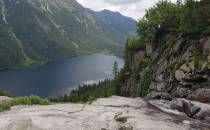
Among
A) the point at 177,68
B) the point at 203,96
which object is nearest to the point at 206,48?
the point at 177,68

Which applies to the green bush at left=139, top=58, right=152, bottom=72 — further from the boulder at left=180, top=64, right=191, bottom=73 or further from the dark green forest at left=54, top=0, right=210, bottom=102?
the boulder at left=180, top=64, right=191, bottom=73

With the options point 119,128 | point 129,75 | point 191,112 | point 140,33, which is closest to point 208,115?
point 191,112

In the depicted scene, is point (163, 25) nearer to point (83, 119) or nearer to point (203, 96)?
point (203, 96)

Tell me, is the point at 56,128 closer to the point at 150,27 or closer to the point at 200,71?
the point at 200,71

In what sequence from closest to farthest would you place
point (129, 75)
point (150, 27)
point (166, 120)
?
point (166, 120)
point (150, 27)
point (129, 75)

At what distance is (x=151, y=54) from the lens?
7288 centimetres

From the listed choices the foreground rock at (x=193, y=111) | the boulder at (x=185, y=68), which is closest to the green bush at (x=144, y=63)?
the boulder at (x=185, y=68)

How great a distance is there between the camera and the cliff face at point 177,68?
39147mm

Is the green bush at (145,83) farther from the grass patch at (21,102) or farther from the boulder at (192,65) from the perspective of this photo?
the grass patch at (21,102)

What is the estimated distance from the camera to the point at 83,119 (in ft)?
64.7

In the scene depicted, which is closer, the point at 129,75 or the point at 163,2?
the point at 163,2

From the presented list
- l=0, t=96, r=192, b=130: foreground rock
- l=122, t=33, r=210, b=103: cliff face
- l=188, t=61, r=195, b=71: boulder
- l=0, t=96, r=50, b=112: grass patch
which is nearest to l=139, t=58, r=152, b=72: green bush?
l=122, t=33, r=210, b=103: cliff face

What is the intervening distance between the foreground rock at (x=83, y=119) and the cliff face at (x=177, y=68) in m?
11.6

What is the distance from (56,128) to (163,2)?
235 feet
